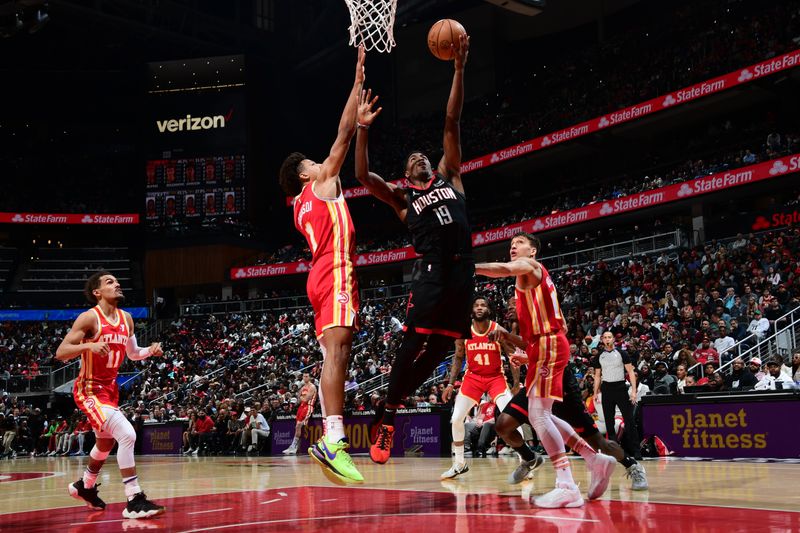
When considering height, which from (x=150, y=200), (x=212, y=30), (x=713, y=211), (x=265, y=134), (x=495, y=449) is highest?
(x=212, y=30)

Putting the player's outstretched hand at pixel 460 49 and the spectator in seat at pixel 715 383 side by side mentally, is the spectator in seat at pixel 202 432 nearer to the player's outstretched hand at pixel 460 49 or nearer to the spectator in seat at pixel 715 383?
the spectator in seat at pixel 715 383

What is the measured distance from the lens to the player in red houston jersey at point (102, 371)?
21.4ft

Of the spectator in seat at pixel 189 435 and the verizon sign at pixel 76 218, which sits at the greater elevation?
the verizon sign at pixel 76 218

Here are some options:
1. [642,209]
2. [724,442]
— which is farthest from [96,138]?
[724,442]

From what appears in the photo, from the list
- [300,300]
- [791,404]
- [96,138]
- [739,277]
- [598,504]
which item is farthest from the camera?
[96,138]

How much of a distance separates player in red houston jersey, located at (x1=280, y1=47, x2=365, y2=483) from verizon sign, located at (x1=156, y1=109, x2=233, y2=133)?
3309 cm

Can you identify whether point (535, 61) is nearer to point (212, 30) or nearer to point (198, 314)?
point (212, 30)

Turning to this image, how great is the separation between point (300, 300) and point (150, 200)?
9.75m

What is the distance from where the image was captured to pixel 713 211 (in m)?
25.5

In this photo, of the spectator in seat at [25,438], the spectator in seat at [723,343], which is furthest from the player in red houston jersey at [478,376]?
the spectator in seat at [25,438]

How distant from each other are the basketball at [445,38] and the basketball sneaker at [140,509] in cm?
415

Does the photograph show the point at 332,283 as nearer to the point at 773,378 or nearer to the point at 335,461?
the point at 335,461

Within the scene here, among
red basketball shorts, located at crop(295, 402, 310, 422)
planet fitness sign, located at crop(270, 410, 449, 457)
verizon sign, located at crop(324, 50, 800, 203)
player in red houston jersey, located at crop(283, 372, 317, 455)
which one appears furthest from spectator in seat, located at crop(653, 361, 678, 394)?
verizon sign, located at crop(324, 50, 800, 203)

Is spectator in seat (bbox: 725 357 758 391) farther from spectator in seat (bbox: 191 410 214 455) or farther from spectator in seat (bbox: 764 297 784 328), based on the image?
spectator in seat (bbox: 191 410 214 455)
